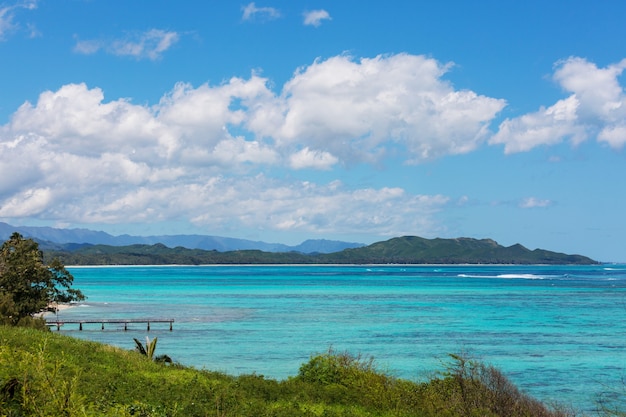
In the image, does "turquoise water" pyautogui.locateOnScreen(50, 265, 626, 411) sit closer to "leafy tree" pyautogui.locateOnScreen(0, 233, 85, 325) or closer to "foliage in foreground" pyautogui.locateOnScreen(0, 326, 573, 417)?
"leafy tree" pyautogui.locateOnScreen(0, 233, 85, 325)

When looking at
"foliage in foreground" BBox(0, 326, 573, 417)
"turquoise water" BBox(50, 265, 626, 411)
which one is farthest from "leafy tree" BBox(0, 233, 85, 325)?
"foliage in foreground" BBox(0, 326, 573, 417)

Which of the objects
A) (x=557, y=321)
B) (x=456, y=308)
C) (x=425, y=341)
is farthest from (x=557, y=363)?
(x=456, y=308)

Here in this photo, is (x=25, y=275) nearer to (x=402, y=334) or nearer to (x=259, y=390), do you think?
(x=259, y=390)

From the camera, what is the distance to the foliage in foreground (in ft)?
71.0

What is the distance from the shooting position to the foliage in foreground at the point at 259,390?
71.0 ft

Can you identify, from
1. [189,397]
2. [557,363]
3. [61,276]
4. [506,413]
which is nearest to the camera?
[189,397]

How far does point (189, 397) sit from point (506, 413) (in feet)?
44.3

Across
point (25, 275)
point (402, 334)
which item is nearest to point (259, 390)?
point (25, 275)

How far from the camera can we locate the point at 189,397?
74.0ft

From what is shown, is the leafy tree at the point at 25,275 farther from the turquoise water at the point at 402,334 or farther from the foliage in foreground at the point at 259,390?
the foliage in foreground at the point at 259,390

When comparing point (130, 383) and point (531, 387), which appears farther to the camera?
point (531, 387)

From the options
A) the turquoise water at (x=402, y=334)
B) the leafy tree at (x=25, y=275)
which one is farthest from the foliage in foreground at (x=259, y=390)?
the leafy tree at (x=25, y=275)

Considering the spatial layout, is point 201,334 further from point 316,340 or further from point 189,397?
point 189,397

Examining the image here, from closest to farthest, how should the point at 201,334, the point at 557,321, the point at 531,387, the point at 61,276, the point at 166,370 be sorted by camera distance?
the point at 166,370, the point at 531,387, the point at 61,276, the point at 201,334, the point at 557,321
